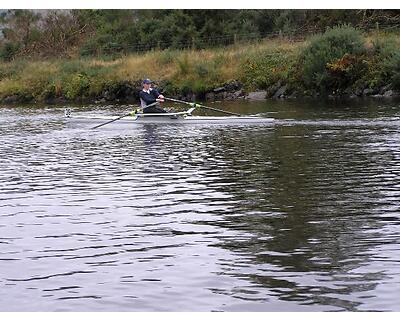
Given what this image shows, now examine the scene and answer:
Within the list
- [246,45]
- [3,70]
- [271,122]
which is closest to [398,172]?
[271,122]

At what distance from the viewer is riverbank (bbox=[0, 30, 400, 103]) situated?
4094cm

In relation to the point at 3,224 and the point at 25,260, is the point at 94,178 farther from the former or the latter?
the point at 25,260

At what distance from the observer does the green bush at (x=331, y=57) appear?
135ft

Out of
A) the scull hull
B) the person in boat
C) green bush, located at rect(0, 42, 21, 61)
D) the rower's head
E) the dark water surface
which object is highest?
green bush, located at rect(0, 42, 21, 61)

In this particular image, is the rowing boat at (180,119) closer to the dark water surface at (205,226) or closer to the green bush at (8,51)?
the dark water surface at (205,226)

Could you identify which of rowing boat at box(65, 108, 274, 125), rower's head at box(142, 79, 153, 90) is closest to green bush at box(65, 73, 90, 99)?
rowing boat at box(65, 108, 274, 125)

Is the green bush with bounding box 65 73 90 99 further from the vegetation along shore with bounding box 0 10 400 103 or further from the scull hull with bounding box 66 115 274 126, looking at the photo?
the scull hull with bounding box 66 115 274 126

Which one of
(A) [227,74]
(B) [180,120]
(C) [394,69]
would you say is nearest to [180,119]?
(B) [180,120]

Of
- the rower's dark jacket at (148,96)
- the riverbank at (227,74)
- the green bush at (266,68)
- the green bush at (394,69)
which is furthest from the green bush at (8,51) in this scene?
the rower's dark jacket at (148,96)

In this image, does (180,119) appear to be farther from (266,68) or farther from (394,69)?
(266,68)

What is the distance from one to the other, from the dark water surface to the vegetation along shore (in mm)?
20528

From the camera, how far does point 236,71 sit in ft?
156

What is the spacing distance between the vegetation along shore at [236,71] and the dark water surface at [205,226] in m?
20.5

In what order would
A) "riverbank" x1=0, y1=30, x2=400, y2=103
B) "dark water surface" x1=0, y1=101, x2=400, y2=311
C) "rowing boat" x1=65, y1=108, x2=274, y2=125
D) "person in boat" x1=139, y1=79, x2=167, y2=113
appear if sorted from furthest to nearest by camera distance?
"riverbank" x1=0, y1=30, x2=400, y2=103 < "person in boat" x1=139, y1=79, x2=167, y2=113 < "rowing boat" x1=65, y1=108, x2=274, y2=125 < "dark water surface" x1=0, y1=101, x2=400, y2=311
